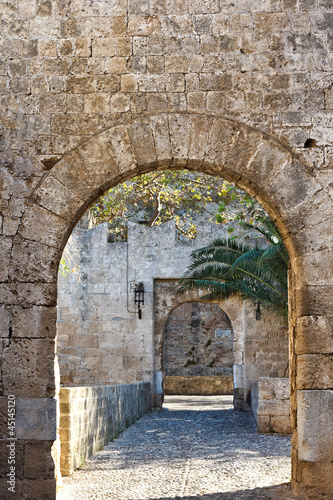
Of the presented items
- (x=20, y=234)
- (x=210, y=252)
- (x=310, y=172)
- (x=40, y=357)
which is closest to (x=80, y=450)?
(x=40, y=357)

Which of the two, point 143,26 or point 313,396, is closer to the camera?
point 313,396

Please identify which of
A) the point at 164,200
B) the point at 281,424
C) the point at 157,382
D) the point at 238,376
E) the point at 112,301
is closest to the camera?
the point at 281,424

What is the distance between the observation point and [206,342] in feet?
68.7

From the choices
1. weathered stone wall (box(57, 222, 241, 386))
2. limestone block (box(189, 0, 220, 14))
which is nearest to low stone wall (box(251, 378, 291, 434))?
weathered stone wall (box(57, 222, 241, 386))

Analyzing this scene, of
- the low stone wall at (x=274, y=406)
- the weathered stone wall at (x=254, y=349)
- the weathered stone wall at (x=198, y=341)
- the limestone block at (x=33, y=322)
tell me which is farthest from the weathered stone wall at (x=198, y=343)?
the limestone block at (x=33, y=322)

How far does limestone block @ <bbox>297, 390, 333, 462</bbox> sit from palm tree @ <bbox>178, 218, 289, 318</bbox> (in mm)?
6324

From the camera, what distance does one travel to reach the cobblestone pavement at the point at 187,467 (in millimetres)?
5141

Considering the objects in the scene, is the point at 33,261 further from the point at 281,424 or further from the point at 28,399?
the point at 281,424

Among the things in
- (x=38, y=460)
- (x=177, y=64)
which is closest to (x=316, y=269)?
(x=177, y=64)

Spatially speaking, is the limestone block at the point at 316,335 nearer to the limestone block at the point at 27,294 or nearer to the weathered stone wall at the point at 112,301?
the limestone block at the point at 27,294

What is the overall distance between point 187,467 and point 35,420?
2.33 m

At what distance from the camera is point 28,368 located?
4.61 m

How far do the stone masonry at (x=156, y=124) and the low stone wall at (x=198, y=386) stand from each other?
15630mm

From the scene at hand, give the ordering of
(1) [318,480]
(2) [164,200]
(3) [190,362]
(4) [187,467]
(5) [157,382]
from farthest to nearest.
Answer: (3) [190,362], (2) [164,200], (5) [157,382], (4) [187,467], (1) [318,480]
